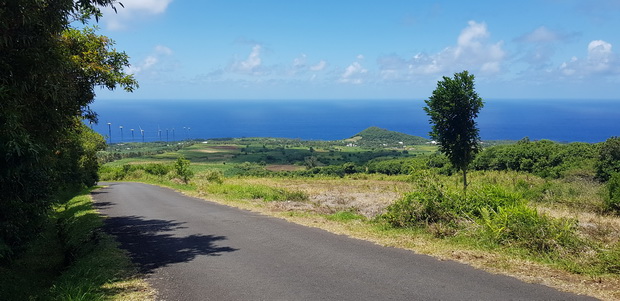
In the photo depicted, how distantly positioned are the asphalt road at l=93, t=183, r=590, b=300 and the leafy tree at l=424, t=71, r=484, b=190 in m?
13.2

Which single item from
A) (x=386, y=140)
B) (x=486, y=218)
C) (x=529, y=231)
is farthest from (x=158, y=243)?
(x=386, y=140)

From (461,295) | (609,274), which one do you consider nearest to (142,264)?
(461,295)

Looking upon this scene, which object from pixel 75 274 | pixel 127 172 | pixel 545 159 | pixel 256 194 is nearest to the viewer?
pixel 75 274

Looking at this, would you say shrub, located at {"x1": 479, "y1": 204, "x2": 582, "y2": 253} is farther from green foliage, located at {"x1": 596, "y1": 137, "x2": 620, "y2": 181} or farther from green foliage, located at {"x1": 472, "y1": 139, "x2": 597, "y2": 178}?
green foliage, located at {"x1": 472, "y1": 139, "x2": 597, "y2": 178}

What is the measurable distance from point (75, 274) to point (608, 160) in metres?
39.6

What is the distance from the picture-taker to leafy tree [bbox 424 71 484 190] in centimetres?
2191

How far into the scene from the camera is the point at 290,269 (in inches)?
324

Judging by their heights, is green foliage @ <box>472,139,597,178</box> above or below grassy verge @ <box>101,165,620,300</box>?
below

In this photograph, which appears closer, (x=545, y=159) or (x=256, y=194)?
(x=256, y=194)

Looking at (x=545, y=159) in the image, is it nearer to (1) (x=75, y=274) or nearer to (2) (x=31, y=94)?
(1) (x=75, y=274)

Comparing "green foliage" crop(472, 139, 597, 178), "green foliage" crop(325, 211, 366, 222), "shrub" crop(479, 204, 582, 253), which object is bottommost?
"green foliage" crop(472, 139, 597, 178)

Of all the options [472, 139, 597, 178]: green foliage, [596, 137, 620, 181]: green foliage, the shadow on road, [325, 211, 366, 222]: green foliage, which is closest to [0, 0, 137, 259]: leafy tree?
the shadow on road

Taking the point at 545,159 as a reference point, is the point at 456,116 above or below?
above

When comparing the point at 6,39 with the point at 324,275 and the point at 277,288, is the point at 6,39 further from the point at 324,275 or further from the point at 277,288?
the point at 324,275
